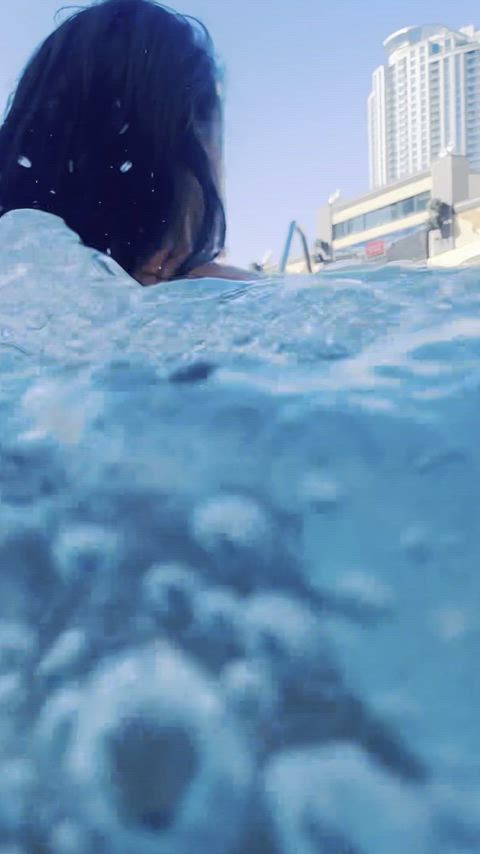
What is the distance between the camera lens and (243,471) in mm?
547

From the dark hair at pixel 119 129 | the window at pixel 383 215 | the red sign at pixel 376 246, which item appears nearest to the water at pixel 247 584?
the dark hair at pixel 119 129

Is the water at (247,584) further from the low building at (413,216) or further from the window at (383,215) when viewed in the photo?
the window at (383,215)

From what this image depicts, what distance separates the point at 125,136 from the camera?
1.10 m

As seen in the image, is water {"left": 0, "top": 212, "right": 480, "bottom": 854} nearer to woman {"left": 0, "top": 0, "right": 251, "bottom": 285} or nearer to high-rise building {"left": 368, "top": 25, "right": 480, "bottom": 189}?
woman {"left": 0, "top": 0, "right": 251, "bottom": 285}

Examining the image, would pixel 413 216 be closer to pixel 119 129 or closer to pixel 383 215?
pixel 383 215

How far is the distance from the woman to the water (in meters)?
0.54

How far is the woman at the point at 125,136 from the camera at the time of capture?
1064 mm

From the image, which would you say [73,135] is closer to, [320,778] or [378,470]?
[378,470]

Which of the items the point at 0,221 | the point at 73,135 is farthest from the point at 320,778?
the point at 73,135

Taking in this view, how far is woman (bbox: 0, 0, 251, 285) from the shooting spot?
1064mm

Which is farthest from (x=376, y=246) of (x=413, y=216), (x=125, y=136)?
(x=125, y=136)

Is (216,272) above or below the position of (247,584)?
above

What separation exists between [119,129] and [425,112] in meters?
23.2

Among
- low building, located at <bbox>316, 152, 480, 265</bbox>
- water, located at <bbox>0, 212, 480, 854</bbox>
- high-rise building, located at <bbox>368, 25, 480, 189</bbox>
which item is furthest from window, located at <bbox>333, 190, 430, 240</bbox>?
water, located at <bbox>0, 212, 480, 854</bbox>
